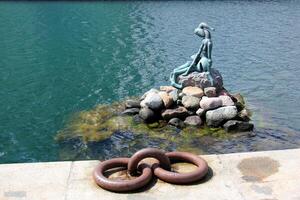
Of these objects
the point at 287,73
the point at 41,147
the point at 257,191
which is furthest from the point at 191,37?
the point at 257,191

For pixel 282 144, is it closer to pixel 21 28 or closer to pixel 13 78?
pixel 13 78

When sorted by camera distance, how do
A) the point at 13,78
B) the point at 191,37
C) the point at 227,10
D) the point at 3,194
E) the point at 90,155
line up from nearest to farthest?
1. the point at 3,194
2. the point at 90,155
3. the point at 13,78
4. the point at 191,37
5. the point at 227,10

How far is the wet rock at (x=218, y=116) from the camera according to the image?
60.4 feet

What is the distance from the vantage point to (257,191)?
970cm

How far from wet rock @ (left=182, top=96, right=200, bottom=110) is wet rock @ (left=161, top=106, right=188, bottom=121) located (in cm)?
24

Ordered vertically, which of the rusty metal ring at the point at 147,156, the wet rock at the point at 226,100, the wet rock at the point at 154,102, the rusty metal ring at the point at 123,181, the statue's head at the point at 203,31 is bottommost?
the wet rock at the point at 154,102

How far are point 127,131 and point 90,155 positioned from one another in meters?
2.39

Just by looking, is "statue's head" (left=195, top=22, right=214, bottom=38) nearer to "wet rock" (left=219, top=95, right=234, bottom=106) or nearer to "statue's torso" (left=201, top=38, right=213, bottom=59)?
"statue's torso" (left=201, top=38, right=213, bottom=59)

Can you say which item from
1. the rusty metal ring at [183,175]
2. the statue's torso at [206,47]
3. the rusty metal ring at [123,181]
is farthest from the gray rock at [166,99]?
the rusty metal ring at [123,181]

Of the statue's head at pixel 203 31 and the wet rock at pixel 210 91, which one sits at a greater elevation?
the statue's head at pixel 203 31

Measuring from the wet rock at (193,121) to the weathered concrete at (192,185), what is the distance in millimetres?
7420

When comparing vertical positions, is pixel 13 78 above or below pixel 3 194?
below

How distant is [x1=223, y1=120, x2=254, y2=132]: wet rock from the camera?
713 inches

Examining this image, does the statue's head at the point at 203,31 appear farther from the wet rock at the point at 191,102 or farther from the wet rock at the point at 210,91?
the wet rock at the point at 191,102
